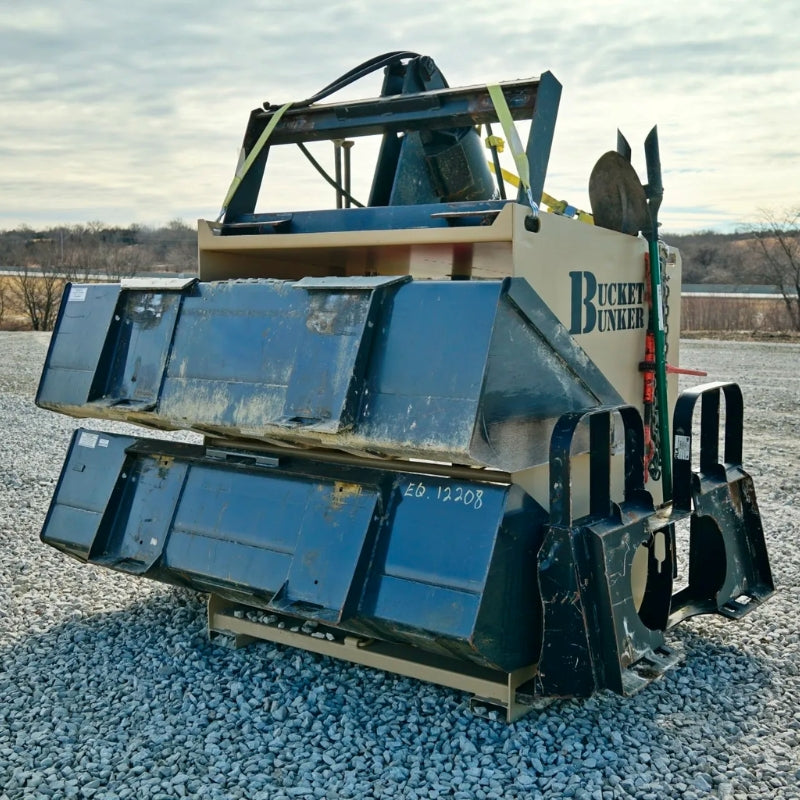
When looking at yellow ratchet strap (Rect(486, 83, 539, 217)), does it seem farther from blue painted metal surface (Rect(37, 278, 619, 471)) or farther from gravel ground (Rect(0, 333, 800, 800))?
gravel ground (Rect(0, 333, 800, 800))

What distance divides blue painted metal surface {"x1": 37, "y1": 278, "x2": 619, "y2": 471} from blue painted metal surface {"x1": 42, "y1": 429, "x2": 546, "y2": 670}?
23 cm

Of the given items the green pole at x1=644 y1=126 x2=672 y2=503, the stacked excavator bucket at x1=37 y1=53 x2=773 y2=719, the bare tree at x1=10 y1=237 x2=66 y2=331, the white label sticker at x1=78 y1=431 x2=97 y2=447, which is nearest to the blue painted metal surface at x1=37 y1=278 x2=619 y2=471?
the stacked excavator bucket at x1=37 y1=53 x2=773 y2=719

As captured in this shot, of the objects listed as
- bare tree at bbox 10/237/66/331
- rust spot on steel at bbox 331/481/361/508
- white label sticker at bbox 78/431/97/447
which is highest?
rust spot on steel at bbox 331/481/361/508

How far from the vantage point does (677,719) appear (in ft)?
11.9

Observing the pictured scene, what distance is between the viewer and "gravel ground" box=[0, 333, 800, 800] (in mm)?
3162

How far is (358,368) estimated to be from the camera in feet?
11.6

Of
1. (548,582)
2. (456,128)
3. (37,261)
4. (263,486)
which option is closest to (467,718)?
(548,582)

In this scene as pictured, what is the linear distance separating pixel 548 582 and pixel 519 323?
0.94m

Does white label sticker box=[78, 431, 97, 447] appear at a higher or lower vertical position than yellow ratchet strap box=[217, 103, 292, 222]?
lower

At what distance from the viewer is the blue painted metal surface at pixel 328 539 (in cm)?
336

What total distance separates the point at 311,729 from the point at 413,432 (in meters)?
1.19

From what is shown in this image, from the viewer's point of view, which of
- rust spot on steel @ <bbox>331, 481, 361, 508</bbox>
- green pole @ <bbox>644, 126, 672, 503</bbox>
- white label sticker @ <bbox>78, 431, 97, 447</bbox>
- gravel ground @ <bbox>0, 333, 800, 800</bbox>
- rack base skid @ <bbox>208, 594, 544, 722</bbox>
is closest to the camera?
gravel ground @ <bbox>0, 333, 800, 800</bbox>

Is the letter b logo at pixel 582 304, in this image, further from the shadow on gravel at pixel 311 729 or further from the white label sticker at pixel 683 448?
the shadow on gravel at pixel 311 729

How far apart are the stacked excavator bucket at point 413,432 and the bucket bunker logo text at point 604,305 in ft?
0.06
